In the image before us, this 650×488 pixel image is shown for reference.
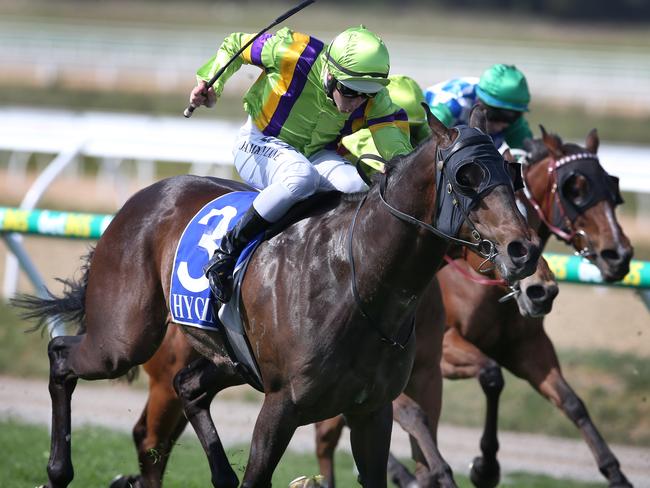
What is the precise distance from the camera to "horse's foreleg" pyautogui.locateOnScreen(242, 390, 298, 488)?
12.9ft

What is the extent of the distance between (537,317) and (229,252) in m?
1.74

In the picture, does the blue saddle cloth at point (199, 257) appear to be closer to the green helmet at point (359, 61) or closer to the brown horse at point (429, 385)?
the green helmet at point (359, 61)

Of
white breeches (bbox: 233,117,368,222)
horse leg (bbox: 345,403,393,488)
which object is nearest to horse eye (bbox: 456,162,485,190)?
white breeches (bbox: 233,117,368,222)

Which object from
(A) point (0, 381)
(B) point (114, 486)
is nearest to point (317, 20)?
(A) point (0, 381)

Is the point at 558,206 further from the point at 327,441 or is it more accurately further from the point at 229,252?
the point at 229,252

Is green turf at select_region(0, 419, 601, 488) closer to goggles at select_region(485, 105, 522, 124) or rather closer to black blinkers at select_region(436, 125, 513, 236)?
goggles at select_region(485, 105, 522, 124)

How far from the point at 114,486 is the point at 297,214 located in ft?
5.50

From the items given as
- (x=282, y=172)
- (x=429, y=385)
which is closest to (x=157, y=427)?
(x=429, y=385)

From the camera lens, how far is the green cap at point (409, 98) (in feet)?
17.4

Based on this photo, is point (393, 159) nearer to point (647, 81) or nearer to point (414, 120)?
point (414, 120)

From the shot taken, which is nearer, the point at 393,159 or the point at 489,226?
the point at 489,226

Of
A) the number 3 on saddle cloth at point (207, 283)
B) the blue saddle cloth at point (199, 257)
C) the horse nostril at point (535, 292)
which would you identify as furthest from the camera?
the horse nostril at point (535, 292)

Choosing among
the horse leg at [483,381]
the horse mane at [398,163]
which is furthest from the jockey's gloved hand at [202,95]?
the horse leg at [483,381]

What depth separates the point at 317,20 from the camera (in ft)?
129
